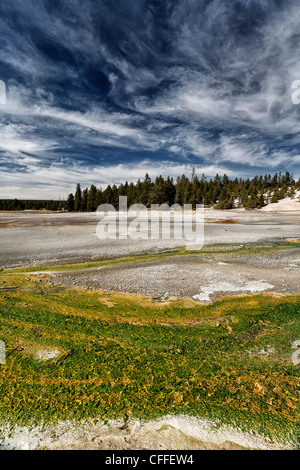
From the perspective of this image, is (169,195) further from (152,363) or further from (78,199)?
(152,363)

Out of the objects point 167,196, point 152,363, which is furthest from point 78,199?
point 152,363

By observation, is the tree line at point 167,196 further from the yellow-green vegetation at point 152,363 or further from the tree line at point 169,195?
the yellow-green vegetation at point 152,363

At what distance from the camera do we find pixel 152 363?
2.84m

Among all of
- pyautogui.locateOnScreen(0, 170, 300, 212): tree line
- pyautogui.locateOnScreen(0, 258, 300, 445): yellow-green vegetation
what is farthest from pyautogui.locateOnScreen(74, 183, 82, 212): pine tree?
pyautogui.locateOnScreen(0, 258, 300, 445): yellow-green vegetation

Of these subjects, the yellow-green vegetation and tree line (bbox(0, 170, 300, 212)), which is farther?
tree line (bbox(0, 170, 300, 212))

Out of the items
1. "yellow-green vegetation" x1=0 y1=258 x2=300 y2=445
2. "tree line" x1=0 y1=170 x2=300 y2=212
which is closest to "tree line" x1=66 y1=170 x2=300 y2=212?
"tree line" x1=0 y1=170 x2=300 y2=212

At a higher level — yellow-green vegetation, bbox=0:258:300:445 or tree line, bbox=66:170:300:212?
tree line, bbox=66:170:300:212

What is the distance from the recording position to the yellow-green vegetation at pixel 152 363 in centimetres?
216

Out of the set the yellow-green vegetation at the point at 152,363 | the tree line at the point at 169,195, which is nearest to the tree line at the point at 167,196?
→ the tree line at the point at 169,195

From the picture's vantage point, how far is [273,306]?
4.74 meters

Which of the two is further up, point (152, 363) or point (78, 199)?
point (78, 199)

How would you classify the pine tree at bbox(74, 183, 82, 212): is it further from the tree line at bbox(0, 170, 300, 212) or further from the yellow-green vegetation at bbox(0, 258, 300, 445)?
the yellow-green vegetation at bbox(0, 258, 300, 445)

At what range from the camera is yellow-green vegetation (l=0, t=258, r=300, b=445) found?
2160 millimetres
